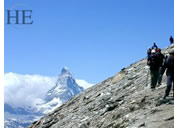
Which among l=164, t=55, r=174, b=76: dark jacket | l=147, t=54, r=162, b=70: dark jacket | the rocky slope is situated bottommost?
the rocky slope

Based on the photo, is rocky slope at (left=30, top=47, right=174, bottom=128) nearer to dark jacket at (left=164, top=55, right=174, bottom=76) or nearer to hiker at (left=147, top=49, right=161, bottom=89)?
hiker at (left=147, top=49, right=161, bottom=89)

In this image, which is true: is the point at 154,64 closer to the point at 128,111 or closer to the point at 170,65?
the point at 128,111

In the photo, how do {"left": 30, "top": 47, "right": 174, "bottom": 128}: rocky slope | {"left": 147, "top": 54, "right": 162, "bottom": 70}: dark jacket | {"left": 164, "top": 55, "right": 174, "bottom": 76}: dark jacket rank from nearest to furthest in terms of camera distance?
{"left": 30, "top": 47, "right": 174, "bottom": 128}: rocky slope, {"left": 164, "top": 55, "right": 174, "bottom": 76}: dark jacket, {"left": 147, "top": 54, "right": 162, "bottom": 70}: dark jacket

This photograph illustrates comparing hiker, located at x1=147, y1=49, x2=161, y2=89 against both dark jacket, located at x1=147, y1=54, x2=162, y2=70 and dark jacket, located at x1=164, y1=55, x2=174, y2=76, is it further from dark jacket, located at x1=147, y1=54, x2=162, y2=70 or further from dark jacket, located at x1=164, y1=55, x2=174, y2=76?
dark jacket, located at x1=164, y1=55, x2=174, y2=76

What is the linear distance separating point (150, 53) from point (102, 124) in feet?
20.7

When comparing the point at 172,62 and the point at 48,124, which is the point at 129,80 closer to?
the point at 48,124

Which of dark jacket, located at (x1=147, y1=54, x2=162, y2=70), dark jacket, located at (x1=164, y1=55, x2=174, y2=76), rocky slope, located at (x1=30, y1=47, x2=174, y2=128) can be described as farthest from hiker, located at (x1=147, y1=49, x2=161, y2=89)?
dark jacket, located at (x1=164, y1=55, x2=174, y2=76)

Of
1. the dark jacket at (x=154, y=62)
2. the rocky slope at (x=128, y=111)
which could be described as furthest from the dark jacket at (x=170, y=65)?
the dark jacket at (x=154, y=62)

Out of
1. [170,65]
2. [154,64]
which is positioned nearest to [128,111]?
[154,64]

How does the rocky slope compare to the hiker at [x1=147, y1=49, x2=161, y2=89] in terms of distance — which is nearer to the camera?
the rocky slope

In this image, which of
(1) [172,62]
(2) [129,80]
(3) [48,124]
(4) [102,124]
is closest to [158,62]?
(1) [172,62]

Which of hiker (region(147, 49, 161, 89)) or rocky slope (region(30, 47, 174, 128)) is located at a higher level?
hiker (region(147, 49, 161, 89))

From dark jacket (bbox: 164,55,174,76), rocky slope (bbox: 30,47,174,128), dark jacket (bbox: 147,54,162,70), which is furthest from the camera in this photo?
dark jacket (bbox: 147,54,162,70)

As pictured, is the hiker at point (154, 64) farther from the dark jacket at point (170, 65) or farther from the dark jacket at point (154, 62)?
the dark jacket at point (170, 65)
